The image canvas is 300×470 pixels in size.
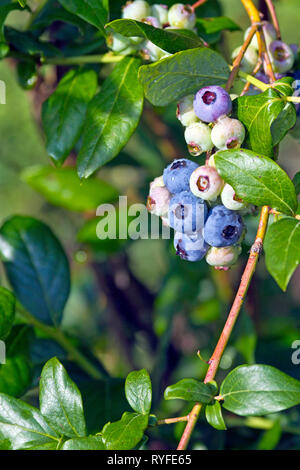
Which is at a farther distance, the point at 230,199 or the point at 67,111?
the point at 67,111

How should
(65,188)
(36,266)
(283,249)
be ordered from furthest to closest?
(65,188)
(36,266)
(283,249)

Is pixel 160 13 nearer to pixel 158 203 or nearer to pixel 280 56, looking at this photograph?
pixel 280 56

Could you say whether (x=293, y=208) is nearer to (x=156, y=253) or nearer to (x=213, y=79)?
(x=213, y=79)

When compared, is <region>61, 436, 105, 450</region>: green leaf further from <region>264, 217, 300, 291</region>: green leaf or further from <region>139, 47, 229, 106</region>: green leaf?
<region>139, 47, 229, 106</region>: green leaf

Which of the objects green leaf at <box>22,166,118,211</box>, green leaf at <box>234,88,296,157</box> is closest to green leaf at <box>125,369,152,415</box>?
green leaf at <box>234,88,296,157</box>

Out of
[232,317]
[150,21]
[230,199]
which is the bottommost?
[232,317]

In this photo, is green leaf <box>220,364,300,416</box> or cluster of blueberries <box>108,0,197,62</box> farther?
cluster of blueberries <box>108,0,197,62</box>

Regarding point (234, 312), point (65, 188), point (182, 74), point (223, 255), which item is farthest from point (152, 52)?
point (65, 188)
